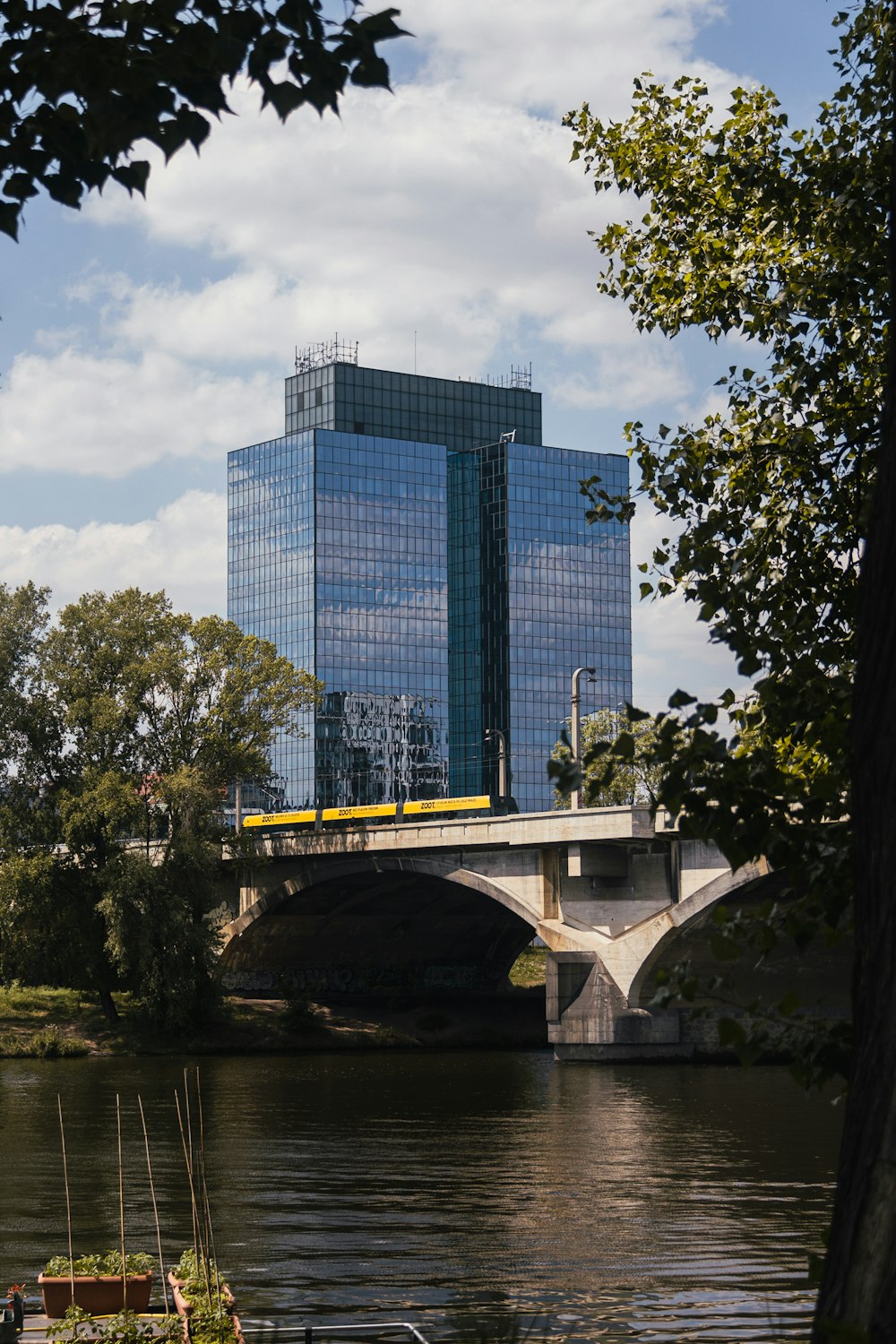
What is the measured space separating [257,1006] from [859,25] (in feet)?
212

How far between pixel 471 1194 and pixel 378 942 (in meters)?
59.9

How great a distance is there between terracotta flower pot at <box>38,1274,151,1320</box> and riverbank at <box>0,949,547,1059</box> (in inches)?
1945

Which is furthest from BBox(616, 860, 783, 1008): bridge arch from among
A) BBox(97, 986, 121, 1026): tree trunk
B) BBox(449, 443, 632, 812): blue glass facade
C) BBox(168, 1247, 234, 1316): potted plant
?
BBox(449, 443, 632, 812): blue glass facade

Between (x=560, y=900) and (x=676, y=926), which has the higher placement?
(x=560, y=900)

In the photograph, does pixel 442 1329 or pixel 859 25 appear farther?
pixel 442 1329

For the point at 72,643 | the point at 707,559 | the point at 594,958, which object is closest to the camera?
the point at 707,559

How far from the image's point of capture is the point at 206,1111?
4291 centimetres

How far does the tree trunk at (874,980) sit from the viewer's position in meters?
5.05

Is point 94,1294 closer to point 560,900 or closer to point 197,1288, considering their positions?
point 197,1288

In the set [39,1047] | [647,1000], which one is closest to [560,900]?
[647,1000]

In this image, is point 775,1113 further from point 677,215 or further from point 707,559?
point 707,559

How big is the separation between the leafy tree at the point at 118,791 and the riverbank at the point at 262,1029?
1383 millimetres

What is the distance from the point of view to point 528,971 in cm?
10188

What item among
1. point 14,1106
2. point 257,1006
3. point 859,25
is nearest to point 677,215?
point 859,25
